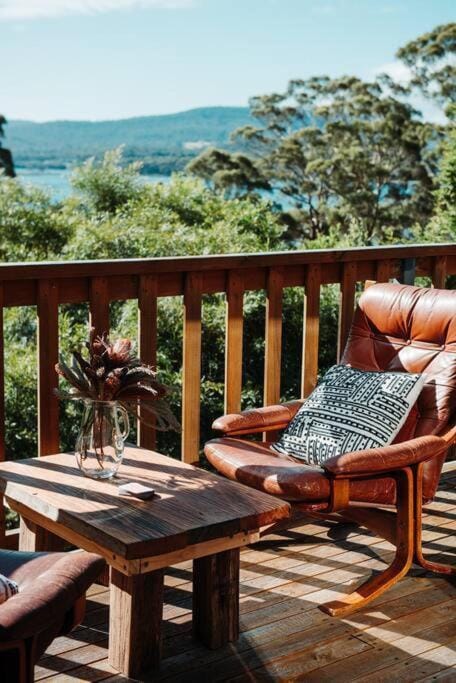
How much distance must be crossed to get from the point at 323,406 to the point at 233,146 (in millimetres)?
23860

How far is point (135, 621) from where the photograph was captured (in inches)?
101

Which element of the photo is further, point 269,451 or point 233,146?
point 233,146

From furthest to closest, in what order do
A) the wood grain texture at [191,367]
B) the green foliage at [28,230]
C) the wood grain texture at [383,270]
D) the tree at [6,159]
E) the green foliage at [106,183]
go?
the tree at [6,159], the green foliage at [106,183], the green foliage at [28,230], the wood grain texture at [383,270], the wood grain texture at [191,367]

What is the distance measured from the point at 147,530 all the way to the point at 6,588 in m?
0.47

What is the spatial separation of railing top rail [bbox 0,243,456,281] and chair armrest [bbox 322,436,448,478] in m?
0.95

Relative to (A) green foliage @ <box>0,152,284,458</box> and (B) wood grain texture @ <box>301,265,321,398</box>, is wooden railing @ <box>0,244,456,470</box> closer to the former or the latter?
(B) wood grain texture @ <box>301,265,321,398</box>

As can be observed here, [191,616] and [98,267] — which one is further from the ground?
[98,267]

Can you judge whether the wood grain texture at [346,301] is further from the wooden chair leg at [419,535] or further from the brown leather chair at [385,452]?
the wooden chair leg at [419,535]

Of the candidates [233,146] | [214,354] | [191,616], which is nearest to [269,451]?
[191,616]

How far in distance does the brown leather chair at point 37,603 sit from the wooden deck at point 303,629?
1.77 feet

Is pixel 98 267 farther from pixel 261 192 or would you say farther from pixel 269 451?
pixel 261 192

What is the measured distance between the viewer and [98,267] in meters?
3.24

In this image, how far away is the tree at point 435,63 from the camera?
74.1 feet

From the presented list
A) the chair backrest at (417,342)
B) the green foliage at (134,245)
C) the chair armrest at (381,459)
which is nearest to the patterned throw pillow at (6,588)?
the chair armrest at (381,459)
